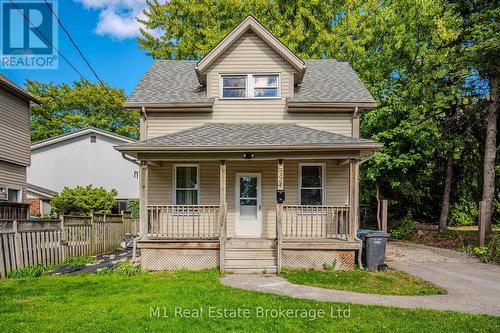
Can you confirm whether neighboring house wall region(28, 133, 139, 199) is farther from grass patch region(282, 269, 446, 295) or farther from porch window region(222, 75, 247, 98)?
grass patch region(282, 269, 446, 295)

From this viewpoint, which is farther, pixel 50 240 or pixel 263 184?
pixel 263 184

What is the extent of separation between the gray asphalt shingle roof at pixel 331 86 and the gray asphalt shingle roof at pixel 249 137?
136 cm

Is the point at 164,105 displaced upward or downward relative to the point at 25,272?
upward

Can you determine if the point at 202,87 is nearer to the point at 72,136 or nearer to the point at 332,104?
the point at 332,104

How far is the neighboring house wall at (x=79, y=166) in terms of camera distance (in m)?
24.0

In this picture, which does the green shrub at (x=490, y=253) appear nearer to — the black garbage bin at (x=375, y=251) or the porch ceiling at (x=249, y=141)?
the black garbage bin at (x=375, y=251)

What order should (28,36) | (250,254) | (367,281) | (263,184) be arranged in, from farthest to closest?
(28,36) < (263,184) < (250,254) < (367,281)

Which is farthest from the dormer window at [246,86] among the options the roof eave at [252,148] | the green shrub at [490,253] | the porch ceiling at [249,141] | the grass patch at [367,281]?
the green shrub at [490,253]

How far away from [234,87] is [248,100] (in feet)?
2.30

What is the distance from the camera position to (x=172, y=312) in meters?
5.53

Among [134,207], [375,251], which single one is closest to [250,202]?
[375,251]

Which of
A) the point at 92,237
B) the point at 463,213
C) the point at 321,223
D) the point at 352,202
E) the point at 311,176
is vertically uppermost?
the point at 311,176

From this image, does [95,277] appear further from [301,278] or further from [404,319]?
[404,319]

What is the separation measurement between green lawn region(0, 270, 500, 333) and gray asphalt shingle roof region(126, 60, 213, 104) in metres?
6.58
